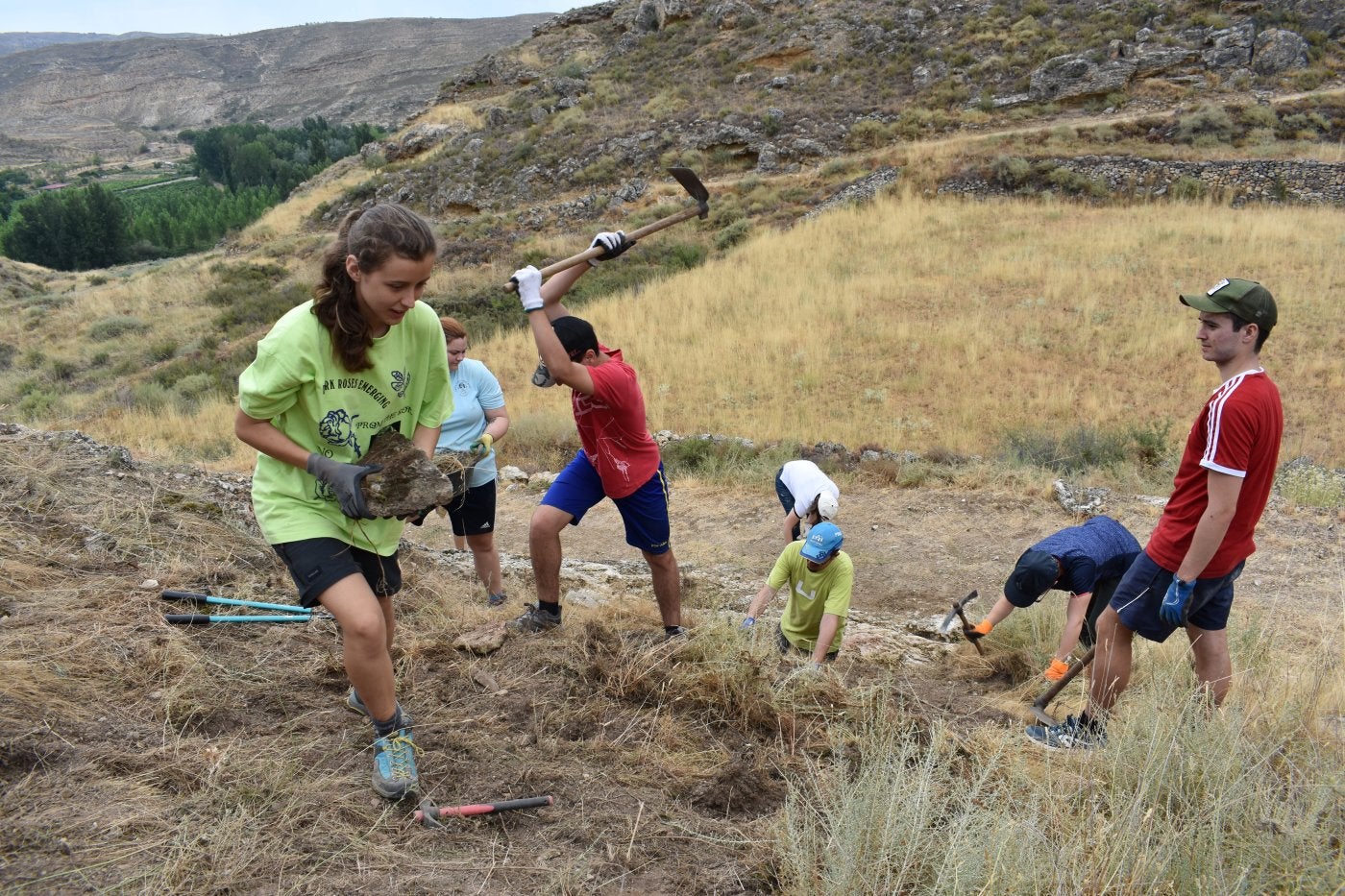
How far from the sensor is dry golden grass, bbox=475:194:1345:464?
10.2 metres

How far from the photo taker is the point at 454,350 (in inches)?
190

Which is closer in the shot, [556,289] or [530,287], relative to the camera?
[530,287]

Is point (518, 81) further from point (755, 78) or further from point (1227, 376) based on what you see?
point (1227, 376)

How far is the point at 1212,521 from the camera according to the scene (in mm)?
2896

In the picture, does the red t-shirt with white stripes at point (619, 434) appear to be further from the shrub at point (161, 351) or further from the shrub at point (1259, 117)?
the shrub at point (1259, 117)

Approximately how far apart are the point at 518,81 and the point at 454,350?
114ft

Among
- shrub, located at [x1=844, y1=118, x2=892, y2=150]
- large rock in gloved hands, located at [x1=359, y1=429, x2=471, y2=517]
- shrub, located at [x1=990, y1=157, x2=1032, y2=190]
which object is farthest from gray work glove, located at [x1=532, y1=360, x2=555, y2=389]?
shrub, located at [x1=844, y1=118, x2=892, y2=150]

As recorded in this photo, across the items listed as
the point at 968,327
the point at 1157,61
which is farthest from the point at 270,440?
the point at 1157,61

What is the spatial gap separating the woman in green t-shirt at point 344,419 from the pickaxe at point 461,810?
99 mm

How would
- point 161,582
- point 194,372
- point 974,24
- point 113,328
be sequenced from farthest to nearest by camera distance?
point 974,24
point 113,328
point 194,372
point 161,582

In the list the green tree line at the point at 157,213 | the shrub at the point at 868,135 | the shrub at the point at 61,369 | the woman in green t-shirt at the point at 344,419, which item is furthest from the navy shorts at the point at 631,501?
the green tree line at the point at 157,213

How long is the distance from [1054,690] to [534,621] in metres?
2.24

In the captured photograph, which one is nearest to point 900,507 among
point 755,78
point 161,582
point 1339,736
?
point 1339,736

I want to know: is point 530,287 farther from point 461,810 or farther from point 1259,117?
point 1259,117
